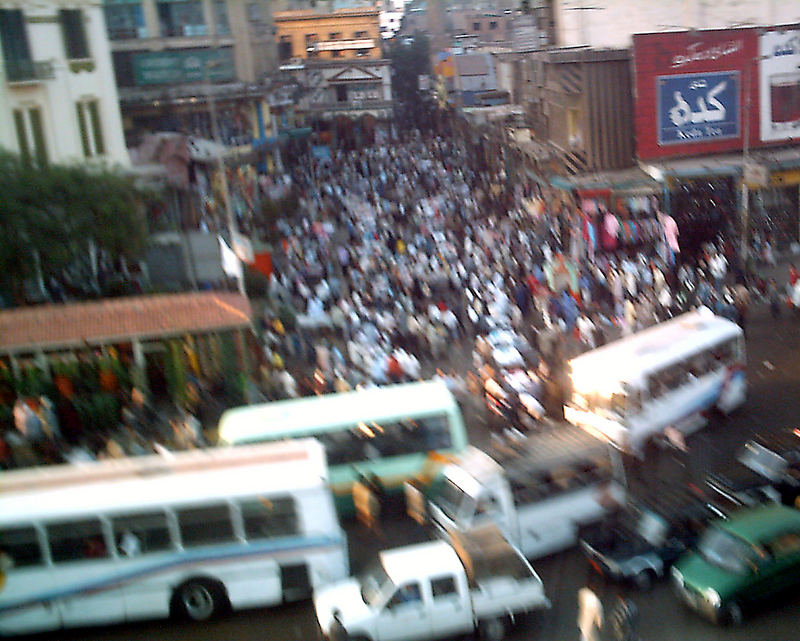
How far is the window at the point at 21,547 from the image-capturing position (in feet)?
22.3

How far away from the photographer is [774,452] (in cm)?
830

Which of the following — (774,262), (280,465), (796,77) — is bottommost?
(774,262)

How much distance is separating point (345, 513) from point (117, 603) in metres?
2.44

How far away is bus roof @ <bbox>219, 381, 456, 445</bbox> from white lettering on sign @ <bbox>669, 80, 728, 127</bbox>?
12164 millimetres

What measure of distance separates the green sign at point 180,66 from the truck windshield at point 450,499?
13930 millimetres

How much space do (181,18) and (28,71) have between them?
20.8 ft

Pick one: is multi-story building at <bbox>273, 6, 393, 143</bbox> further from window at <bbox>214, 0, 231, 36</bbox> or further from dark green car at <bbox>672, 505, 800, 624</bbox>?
dark green car at <bbox>672, 505, 800, 624</bbox>

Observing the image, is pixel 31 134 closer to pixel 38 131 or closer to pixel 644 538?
pixel 38 131

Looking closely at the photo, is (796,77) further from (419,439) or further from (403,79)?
(403,79)

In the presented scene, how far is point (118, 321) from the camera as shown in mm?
11672

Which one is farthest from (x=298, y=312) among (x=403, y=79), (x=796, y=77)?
(x=403, y=79)

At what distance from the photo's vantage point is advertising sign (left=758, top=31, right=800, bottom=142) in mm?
18578

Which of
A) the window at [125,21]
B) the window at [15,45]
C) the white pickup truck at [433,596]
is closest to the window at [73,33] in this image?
the window at [15,45]

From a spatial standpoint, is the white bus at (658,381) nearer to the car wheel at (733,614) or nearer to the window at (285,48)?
the car wheel at (733,614)
